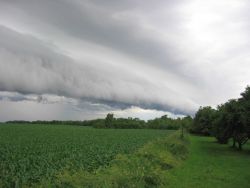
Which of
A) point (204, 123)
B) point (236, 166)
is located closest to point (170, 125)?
point (204, 123)

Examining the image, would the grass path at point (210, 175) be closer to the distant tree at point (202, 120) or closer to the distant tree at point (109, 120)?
the distant tree at point (202, 120)

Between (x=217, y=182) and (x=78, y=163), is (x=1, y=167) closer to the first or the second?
(x=78, y=163)

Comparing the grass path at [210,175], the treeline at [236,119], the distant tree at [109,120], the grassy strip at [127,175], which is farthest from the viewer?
the distant tree at [109,120]

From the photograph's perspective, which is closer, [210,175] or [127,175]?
[127,175]

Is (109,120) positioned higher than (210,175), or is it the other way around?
(109,120)

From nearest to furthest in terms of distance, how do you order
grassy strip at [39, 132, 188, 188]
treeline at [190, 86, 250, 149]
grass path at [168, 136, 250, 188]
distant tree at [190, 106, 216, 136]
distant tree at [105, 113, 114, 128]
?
grassy strip at [39, 132, 188, 188] < grass path at [168, 136, 250, 188] < treeline at [190, 86, 250, 149] < distant tree at [190, 106, 216, 136] < distant tree at [105, 113, 114, 128]

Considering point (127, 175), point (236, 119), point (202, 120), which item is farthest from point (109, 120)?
point (127, 175)

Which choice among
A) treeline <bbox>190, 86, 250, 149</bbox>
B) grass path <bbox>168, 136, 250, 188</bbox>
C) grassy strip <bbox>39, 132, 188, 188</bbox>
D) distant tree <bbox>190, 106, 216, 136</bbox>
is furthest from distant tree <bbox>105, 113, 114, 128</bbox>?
grassy strip <bbox>39, 132, 188, 188</bbox>

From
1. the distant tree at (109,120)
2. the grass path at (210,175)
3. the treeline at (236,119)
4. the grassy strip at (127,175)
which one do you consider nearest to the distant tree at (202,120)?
the treeline at (236,119)

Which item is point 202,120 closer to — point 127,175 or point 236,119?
point 236,119

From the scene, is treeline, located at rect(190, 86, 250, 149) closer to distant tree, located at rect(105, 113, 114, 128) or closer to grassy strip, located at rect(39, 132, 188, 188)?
grassy strip, located at rect(39, 132, 188, 188)

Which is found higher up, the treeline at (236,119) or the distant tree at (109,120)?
the distant tree at (109,120)

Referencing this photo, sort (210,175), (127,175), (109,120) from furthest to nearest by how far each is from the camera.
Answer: (109,120) → (210,175) → (127,175)

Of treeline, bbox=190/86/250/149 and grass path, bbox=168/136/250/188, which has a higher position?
treeline, bbox=190/86/250/149
